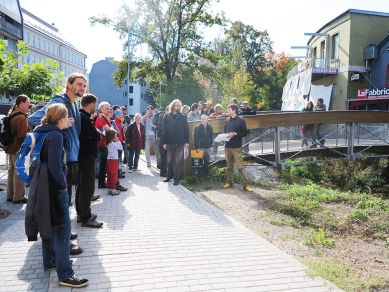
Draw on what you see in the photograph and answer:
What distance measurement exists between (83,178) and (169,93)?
26680 mm

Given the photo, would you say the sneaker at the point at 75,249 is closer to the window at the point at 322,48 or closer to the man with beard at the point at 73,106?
the man with beard at the point at 73,106

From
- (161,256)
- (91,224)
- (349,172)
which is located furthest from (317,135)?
(161,256)

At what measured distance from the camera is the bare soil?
468 cm

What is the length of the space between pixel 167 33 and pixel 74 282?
29.8m

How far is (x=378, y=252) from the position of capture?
5.14 m

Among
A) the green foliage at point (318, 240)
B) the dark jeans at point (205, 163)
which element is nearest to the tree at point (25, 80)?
the dark jeans at point (205, 163)

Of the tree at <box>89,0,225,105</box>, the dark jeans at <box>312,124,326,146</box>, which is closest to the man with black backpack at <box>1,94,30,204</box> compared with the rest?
the dark jeans at <box>312,124,326,146</box>

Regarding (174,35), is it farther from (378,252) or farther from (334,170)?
(378,252)

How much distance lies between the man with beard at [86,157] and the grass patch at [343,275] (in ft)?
10.1

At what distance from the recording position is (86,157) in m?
5.30

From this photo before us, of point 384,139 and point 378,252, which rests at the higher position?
point 384,139

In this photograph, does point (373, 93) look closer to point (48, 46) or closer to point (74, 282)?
point (74, 282)

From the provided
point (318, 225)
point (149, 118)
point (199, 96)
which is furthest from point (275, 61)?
point (318, 225)

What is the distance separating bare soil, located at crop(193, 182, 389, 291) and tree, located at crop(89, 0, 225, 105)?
24106 mm
